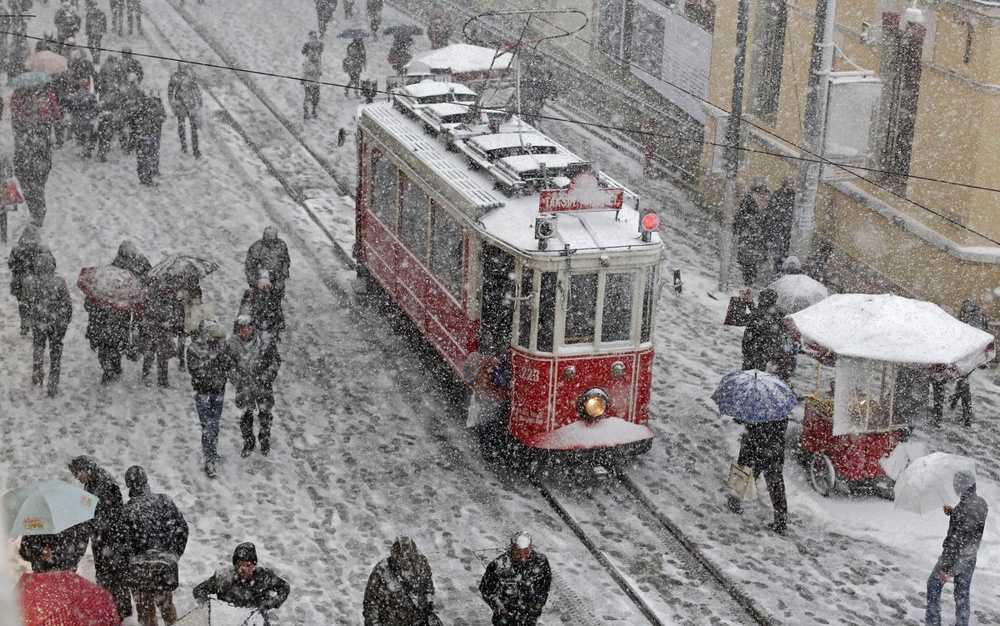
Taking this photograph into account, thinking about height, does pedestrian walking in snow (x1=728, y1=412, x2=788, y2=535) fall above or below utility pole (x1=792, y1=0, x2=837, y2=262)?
below

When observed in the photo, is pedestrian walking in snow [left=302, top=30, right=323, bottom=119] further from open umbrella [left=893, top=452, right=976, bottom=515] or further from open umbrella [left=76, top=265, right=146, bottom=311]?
open umbrella [left=893, top=452, right=976, bottom=515]

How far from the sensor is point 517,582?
8.23m

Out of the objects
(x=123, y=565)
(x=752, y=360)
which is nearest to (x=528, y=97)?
(x=752, y=360)

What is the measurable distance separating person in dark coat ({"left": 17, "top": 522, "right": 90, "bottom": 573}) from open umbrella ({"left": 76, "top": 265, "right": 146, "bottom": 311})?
4.55m

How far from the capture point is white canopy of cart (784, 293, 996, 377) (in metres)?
11.1

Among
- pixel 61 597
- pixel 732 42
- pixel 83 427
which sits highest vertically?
pixel 732 42

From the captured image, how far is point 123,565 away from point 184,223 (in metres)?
11.1

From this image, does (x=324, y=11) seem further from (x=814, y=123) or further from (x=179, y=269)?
(x=179, y=269)

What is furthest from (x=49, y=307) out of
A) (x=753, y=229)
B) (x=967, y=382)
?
(x=967, y=382)

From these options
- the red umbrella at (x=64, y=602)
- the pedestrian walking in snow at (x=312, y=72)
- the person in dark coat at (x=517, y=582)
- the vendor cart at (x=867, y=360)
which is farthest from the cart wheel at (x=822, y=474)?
the pedestrian walking in snow at (x=312, y=72)

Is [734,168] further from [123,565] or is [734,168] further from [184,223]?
[123,565]

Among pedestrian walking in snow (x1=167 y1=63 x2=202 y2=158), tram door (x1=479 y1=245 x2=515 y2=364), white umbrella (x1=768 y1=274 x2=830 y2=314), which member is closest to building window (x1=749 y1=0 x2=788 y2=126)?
white umbrella (x1=768 y1=274 x2=830 y2=314)

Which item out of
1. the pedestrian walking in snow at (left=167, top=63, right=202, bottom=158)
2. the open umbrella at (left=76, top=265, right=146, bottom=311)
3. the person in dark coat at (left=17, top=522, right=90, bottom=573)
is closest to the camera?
the person in dark coat at (left=17, top=522, right=90, bottom=573)

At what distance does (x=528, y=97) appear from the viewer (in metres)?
23.4
